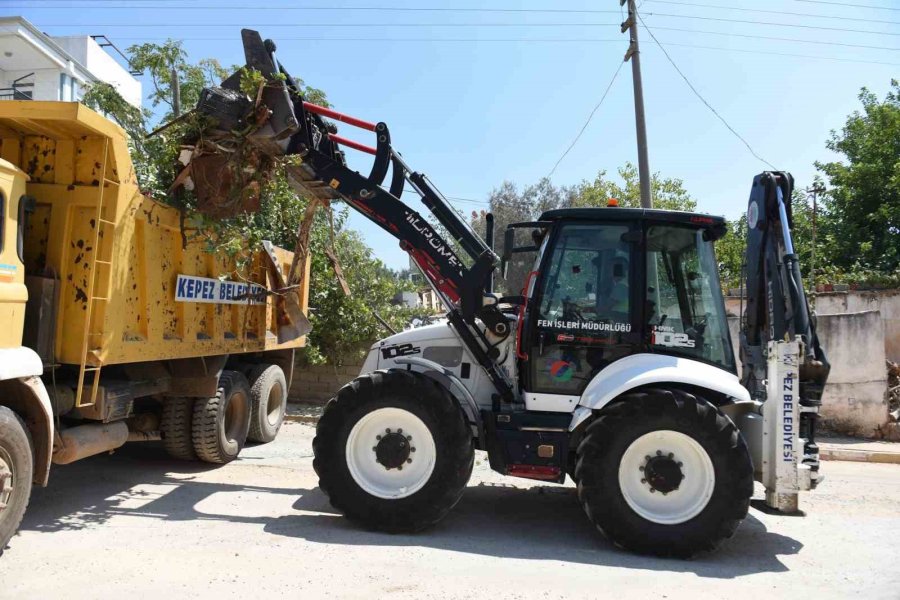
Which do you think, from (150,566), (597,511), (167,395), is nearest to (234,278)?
(167,395)

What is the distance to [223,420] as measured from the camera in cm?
712

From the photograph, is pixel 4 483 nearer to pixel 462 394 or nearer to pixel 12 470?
pixel 12 470

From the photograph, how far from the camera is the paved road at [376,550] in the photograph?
4.02 meters

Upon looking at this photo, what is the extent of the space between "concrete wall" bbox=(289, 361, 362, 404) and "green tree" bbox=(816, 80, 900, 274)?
1185cm

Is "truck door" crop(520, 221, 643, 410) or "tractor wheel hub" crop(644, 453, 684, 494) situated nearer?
"tractor wheel hub" crop(644, 453, 684, 494)

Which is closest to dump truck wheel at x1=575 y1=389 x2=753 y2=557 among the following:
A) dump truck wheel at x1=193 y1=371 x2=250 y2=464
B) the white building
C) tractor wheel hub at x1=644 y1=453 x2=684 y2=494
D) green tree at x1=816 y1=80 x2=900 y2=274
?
tractor wheel hub at x1=644 y1=453 x2=684 y2=494

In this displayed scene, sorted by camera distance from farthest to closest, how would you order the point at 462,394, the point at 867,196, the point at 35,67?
the point at 35,67, the point at 867,196, the point at 462,394

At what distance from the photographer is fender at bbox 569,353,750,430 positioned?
4.86 metres

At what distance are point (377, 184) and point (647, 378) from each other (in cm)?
290

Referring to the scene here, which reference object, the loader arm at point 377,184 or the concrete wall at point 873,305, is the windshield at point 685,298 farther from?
the concrete wall at point 873,305

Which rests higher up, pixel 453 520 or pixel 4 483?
pixel 4 483

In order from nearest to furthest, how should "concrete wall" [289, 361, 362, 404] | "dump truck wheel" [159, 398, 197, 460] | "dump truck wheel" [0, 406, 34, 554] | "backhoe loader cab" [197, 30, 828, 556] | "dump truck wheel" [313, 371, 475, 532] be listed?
"dump truck wheel" [0, 406, 34, 554] → "backhoe loader cab" [197, 30, 828, 556] → "dump truck wheel" [313, 371, 475, 532] → "dump truck wheel" [159, 398, 197, 460] → "concrete wall" [289, 361, 362, 404]

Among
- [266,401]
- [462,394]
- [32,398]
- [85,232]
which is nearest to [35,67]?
[266,401]

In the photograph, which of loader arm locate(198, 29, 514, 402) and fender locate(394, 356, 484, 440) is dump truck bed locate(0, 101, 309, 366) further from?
fender locate(394, 356, 484, 440)
